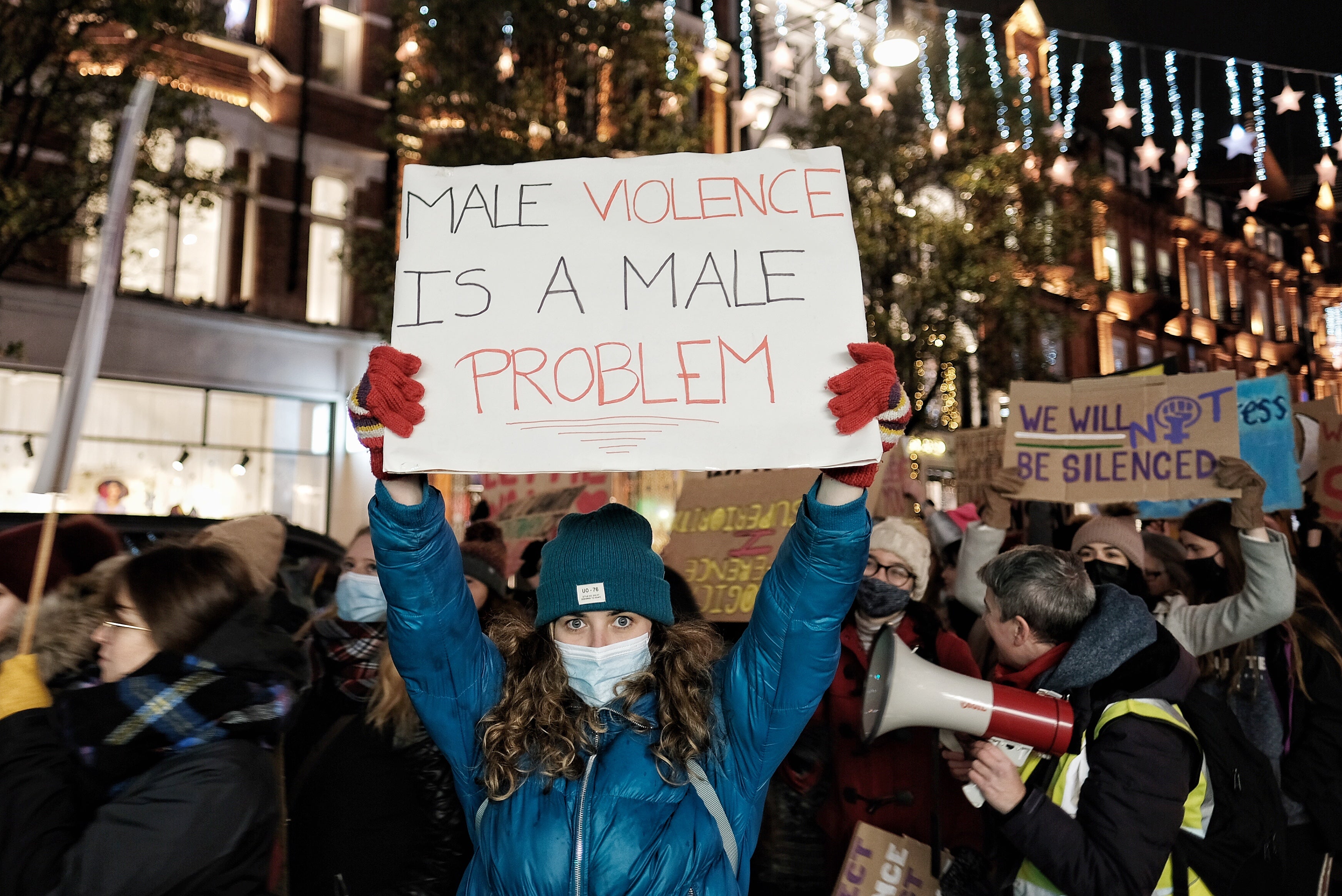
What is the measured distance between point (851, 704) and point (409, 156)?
14.5m

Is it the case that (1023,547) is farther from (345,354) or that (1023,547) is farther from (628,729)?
(345,354)

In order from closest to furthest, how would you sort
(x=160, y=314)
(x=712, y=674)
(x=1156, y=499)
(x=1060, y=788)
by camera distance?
(x=712, y=674), (x=1060, y=788), (x=1156, y=499), (x=160, y=314)

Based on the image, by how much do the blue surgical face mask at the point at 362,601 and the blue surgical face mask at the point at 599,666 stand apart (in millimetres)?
1298

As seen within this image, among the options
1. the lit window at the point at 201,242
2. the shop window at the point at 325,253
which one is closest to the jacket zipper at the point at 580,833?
the lit window at the point at 201,242

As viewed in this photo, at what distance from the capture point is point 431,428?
6.77ft

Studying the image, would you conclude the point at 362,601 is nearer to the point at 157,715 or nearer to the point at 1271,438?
the point at 157,715

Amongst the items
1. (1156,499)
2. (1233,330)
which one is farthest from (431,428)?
(1233,330)

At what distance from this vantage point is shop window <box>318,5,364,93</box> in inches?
671

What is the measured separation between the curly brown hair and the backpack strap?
0.03 meters

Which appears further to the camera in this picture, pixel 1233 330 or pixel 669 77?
pixel 1233 330

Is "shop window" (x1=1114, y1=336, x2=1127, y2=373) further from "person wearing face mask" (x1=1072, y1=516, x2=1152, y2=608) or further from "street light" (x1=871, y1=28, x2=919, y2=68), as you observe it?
"person wearing face mask" (x1=1072, y1=516, x2=1152, y2=608)

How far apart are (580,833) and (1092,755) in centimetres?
133

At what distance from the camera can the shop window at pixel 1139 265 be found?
35156 millimetres

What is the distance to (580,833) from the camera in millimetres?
2002
